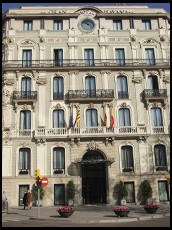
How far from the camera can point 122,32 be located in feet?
113

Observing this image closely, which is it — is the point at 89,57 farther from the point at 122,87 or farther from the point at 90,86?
the point at 122,87

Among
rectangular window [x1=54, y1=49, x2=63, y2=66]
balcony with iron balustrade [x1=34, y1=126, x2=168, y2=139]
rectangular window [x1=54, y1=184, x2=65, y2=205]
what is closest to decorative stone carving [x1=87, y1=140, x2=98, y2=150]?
balcony with iron balustrade [x1=34, y1=126, x2=168, y2=139]

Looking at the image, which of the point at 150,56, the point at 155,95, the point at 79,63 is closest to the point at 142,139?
the point at 155,95

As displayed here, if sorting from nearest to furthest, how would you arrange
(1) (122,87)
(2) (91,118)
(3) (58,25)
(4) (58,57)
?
(2) (91,118)
(1) (122,87)
(4) (58,57)
(3) (58,25)

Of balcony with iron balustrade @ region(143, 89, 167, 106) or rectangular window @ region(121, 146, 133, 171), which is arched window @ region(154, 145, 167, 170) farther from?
balcony with iron balustrade @ region(143, 89, 167, 106)

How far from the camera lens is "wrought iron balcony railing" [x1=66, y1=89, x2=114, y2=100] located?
31.1 m

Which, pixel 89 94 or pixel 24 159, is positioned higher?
pixel 89 94

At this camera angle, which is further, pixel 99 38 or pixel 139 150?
pixel 99 38

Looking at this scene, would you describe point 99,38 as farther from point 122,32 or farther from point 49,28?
point 49,28

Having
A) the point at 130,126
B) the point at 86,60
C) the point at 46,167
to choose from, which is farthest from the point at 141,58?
the point at 46,167

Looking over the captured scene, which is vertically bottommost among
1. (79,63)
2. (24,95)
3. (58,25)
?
(24,95)

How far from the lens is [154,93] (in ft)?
104

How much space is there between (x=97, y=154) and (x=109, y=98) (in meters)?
6.10

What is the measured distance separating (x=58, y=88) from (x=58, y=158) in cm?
779
